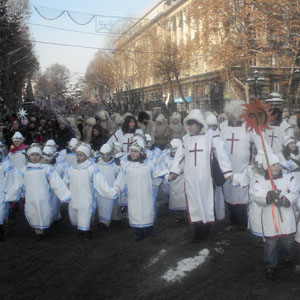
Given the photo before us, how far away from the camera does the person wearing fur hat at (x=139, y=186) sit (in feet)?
20.8

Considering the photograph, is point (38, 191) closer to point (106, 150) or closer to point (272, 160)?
point (106, 150)

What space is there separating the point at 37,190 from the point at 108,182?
50.5 inches

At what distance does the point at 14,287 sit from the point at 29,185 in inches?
88.1

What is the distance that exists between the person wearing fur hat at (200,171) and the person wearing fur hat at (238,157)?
2.42 feet

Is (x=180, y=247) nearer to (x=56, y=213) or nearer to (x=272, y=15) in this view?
(x=56, y=213)

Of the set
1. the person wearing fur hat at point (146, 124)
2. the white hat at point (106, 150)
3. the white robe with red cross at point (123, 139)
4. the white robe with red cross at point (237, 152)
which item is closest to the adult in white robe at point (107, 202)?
the white hat at point (106, 150)

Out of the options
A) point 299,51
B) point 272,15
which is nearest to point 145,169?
point 272,15

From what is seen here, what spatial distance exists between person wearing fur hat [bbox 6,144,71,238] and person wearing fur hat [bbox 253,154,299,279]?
3.15m

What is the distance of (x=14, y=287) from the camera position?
470 centimetres

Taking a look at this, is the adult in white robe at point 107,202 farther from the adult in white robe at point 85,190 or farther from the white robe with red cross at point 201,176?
the white robe with red cross at point 201,176

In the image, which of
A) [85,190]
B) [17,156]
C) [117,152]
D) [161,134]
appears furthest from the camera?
[161,134]

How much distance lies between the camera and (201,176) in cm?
607

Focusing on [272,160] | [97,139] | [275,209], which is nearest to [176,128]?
[97,139]

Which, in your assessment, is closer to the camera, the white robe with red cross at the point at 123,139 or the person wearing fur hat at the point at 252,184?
the person wearing fur hat at the point at 252,184
